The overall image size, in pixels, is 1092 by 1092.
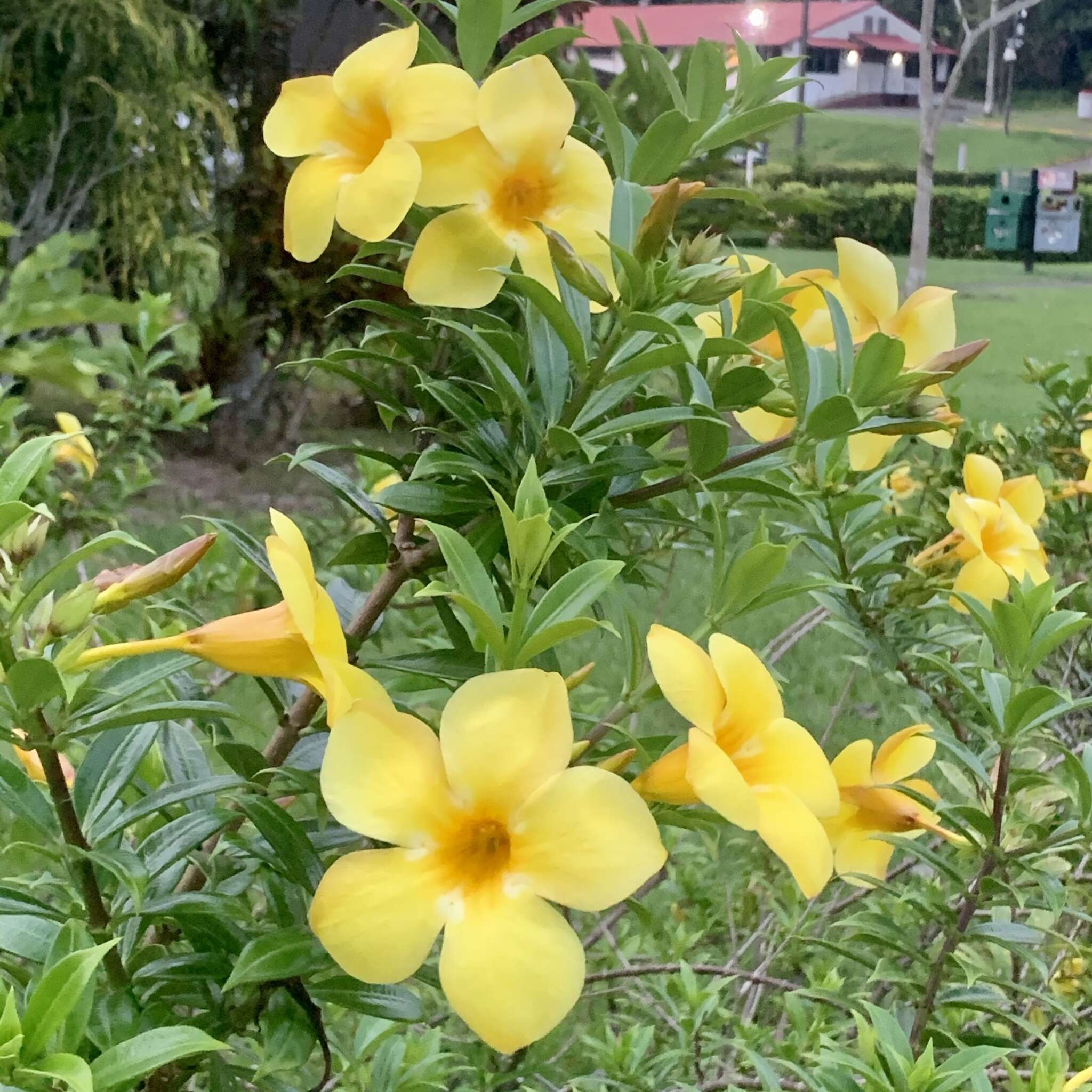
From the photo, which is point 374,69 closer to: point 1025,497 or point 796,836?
point 796,836

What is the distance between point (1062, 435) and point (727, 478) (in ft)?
3.21

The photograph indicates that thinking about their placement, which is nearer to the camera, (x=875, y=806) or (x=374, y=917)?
(x=374, y=917)

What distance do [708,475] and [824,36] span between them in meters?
2.28

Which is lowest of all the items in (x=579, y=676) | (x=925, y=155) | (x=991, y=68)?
(x=579, y=676)

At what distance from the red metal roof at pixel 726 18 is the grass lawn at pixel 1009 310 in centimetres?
51

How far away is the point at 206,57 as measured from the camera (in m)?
2.94

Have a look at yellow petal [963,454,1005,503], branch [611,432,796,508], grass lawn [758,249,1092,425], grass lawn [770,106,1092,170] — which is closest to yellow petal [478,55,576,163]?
branch [611,432,796,508]

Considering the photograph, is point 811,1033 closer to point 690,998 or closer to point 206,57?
point 690,998

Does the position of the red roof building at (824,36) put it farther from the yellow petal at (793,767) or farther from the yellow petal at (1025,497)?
the yellow petal at (793,767)

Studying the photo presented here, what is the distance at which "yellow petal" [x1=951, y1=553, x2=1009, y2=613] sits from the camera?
24.0 inches

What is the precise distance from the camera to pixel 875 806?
1.50 ft

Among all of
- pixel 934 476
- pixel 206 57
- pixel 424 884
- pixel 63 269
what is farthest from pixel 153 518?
pixel 424 884

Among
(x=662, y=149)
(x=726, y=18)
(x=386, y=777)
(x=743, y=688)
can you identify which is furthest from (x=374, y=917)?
(x=726, y=18)

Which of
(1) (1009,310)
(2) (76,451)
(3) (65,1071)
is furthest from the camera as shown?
(1) (1009,310)
